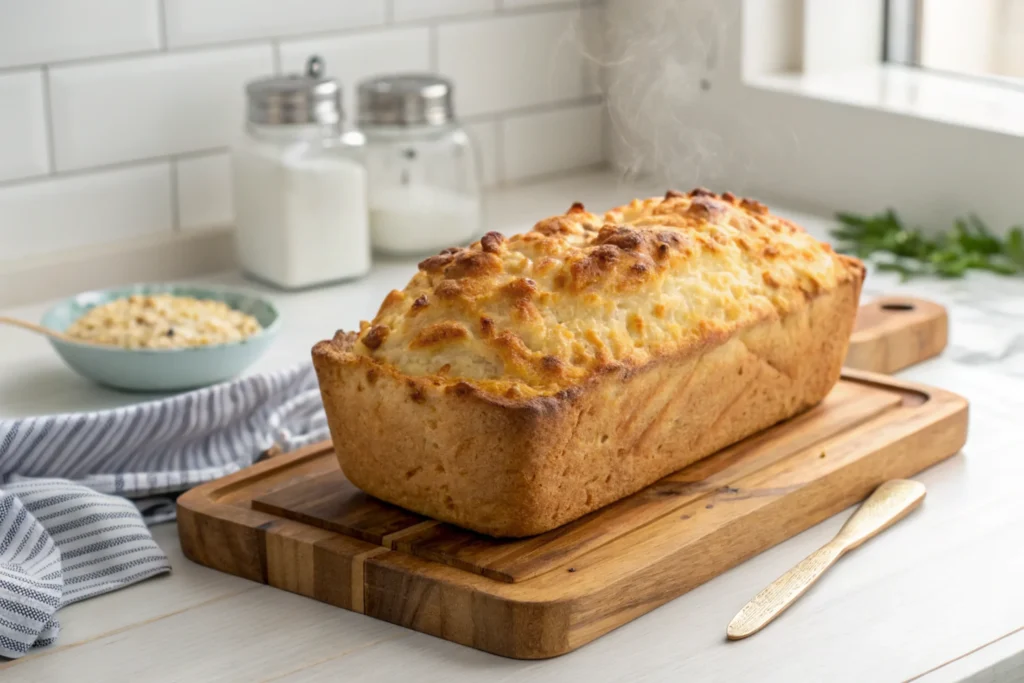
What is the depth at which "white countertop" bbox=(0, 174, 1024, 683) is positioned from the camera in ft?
2.87

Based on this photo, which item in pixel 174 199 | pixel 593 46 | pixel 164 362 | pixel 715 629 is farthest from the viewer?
pixel 593 46

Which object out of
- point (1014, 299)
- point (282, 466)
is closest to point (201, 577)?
point (282, 466)

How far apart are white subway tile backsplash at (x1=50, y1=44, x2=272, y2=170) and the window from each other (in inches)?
38.2

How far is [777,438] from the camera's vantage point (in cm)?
115

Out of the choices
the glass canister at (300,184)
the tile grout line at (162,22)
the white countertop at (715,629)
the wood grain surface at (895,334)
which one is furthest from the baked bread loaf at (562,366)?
the tile grout line at (162,22)

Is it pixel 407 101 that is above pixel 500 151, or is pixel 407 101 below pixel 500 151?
above

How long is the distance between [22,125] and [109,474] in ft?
2.37

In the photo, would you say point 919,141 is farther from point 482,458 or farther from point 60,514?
point 60,514

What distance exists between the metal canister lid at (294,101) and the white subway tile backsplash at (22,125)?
0.88ft

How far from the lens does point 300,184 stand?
1660 millimetres

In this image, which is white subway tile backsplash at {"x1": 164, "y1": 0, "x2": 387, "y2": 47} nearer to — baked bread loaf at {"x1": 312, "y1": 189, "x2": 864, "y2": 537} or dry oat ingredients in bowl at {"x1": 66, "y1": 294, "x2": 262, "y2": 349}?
dry oat ingredients in bowl at {"x1": 66, "y1": 294, "x2": 262, "y2": 349}

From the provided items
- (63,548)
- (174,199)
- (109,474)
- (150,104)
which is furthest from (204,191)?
(63,548)

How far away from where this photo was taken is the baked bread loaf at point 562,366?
0.95 meters

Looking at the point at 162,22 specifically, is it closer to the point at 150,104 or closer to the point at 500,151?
the point at 150,104
